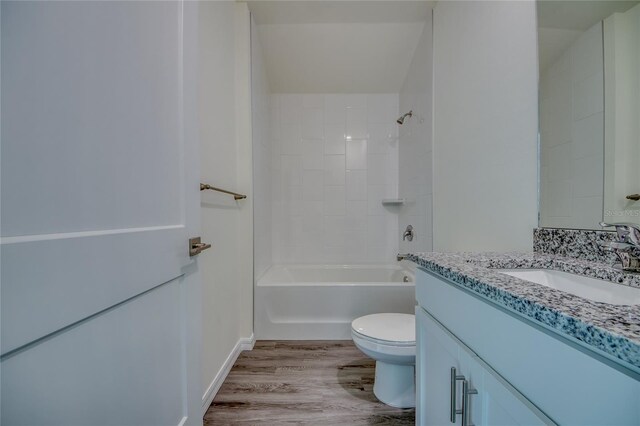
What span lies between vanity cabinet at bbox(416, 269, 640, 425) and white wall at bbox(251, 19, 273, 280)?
149 centimetres

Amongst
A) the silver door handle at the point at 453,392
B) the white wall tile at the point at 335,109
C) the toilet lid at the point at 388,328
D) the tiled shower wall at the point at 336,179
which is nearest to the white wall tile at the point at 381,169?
the tiled shower wall at the point at 336,179

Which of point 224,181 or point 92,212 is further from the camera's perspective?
point 224,181

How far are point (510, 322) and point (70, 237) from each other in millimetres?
867

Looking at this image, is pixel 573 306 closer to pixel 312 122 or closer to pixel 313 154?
pixel 313 154

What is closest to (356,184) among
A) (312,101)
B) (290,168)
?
(290,168)

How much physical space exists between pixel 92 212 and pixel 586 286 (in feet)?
4.09

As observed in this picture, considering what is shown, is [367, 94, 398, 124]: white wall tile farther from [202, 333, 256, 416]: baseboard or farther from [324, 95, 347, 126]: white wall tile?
[202, 333, 256, 416]: baseboard

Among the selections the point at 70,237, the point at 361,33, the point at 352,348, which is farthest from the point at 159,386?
the point at 361,33

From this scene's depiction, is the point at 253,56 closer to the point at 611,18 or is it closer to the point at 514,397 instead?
the point at 611,18

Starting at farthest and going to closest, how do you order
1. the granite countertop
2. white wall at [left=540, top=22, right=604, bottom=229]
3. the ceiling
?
1. the ceiling
2. white wall at [left=540, top=22, right=604, bottom=229]
3. the granite countertop

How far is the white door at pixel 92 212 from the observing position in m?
0.39

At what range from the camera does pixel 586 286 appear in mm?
705

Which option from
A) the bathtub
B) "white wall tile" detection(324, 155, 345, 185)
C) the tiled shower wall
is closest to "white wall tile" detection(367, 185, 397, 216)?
the tiled shower wall

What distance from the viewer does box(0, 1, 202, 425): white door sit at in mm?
387
